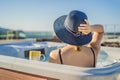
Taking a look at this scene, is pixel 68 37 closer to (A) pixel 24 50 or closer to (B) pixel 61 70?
(B) pixel 61 70

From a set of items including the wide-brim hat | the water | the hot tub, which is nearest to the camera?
the hot tub

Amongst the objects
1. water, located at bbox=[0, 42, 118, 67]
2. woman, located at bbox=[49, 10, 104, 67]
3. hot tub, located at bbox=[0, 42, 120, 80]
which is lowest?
water, located at bbox=[0, 42, 118, 67]

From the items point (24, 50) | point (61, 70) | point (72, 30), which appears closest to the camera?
point (61, 70)

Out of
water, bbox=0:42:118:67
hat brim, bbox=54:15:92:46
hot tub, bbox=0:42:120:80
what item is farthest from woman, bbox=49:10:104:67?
water, bbox=0:42:118:67

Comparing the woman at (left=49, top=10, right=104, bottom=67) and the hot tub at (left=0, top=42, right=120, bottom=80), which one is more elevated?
the woman at (left=49, top=10, right=104, bottom=67)

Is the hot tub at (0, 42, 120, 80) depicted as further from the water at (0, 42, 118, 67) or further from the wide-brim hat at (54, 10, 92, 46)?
the water at (0, 42, 118, 67)

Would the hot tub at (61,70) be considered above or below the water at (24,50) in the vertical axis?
above

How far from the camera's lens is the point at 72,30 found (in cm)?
213

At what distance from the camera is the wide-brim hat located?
6.96 feet

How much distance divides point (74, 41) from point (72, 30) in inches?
3.7

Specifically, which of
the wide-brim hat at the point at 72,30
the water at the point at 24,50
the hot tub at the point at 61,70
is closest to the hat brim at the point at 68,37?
the wide-brim hat at the point at 72,30

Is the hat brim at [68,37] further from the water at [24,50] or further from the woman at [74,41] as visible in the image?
the water at [24,50]

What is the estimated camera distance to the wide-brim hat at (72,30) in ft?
6.96

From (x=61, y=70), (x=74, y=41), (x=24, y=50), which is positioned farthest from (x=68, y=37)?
(x=24, y=50)
